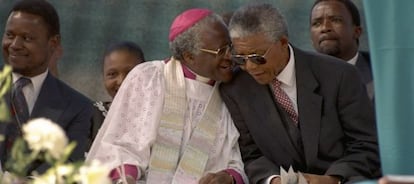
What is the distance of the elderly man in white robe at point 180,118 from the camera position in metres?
5.46

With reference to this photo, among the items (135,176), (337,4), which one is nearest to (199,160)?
(135,176)

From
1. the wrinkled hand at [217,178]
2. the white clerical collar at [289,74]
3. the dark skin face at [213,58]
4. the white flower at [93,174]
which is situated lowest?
the wrinkled hand at [217,178]

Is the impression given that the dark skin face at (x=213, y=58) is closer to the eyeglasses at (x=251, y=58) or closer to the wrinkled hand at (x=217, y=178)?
the eyeglasses at (x=251, y=58)

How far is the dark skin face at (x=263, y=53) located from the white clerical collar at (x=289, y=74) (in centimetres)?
3

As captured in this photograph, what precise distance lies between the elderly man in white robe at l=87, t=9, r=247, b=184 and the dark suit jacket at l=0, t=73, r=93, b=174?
0.32 meters

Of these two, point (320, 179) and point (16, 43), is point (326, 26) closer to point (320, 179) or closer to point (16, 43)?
point (320, 179)

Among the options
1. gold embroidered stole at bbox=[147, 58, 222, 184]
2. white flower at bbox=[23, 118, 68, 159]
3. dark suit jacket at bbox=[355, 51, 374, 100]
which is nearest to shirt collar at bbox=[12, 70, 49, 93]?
gold embroidered stole at bbox=[147, 58, 222, 184]

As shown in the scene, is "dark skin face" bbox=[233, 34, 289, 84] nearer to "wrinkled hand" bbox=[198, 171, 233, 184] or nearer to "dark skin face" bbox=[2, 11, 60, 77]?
"wrinkled hand" bbox=[198, 171, 233, 184]

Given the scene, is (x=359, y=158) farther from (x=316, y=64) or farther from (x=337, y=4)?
(x=337, y=4)

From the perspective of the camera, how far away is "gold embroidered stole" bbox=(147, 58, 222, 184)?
215 inches

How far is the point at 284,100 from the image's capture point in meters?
5.58

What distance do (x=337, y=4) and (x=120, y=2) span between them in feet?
4.76

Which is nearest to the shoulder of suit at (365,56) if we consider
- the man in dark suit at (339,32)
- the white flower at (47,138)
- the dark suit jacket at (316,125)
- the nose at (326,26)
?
the man in dark suit at (339,32)

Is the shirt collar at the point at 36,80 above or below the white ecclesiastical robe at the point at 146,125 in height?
above
